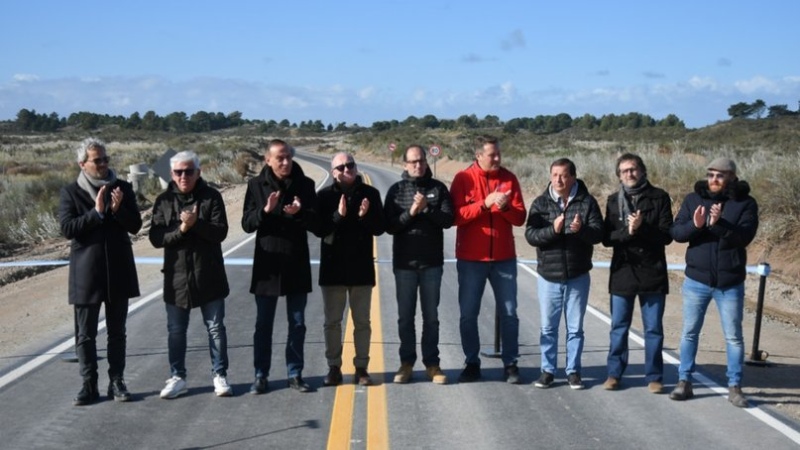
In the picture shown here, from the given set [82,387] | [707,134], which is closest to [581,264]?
[82,387]

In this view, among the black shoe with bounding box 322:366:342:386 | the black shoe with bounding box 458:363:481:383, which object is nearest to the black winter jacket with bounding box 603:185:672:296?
the black shoe with bounding box 458:363:481:383

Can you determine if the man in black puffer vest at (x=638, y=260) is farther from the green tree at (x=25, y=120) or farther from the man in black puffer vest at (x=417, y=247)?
the green tree at (x=25, y=120)

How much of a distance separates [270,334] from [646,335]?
126 inches

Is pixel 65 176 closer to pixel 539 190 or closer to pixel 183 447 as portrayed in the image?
pixel 539 190

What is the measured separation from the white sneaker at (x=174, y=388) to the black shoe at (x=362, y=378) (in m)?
1.45

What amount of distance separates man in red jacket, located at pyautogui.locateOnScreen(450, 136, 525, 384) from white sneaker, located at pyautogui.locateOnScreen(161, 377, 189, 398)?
7.73 feet

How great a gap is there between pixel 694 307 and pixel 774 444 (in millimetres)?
1475

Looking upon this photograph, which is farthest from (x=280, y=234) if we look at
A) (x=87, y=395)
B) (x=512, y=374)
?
(x=512, y=374)

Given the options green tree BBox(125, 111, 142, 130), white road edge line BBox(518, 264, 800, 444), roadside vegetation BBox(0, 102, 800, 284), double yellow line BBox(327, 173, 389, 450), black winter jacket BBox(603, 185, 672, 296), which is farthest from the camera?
green tree BBox(125, 111, 142, 130)

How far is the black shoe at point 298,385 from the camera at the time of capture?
7.56 metres

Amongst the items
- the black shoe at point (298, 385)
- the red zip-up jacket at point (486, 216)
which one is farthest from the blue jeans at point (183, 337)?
the red zip-up jacket at point (486, 216)

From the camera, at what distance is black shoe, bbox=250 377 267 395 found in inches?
295

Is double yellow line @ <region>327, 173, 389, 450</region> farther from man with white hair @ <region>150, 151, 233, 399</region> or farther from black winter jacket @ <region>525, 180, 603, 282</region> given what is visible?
black winter jacket @ <region>525, 180, 603, 282</region>

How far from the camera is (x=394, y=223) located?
7820 mm
